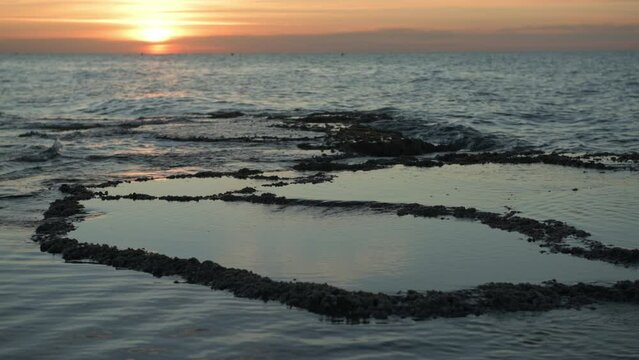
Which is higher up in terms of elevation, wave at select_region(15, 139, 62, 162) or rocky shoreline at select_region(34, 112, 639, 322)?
wave at select_region(15, 139, 62, 162)

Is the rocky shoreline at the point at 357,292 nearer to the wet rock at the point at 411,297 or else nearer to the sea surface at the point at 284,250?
the wet rock at the point at 411,297

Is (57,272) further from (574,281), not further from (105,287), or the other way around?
(574,281)

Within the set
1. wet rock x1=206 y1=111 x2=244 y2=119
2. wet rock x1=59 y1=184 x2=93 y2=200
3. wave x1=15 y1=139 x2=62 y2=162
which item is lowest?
wet rock x1=59 y1=184 x2=93 y2=200

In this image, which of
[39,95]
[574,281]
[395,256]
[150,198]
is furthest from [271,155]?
[39,95]

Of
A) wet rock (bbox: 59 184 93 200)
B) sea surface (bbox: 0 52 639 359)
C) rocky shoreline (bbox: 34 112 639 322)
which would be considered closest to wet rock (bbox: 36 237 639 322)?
rocky shoreline (bbox: 34 112 639 322)

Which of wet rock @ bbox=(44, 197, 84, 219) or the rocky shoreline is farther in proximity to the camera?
wet rock @ bbox=(44, 197, 84, 219)

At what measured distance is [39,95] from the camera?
60.0 meters

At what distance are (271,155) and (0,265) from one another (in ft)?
45.2

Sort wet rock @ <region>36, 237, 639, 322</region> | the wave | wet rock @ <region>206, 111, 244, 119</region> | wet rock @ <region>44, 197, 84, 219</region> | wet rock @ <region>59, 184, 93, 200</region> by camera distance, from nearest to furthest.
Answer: wet rock @ <region>36, 237, 639, 322</region>, wet rock @ <region>44, 197, 84, 219</region>, wet rock @ <region>59, 184, 93, 200</region>, the wave, wet rock @ <region>206, 111, 244, 119</region>

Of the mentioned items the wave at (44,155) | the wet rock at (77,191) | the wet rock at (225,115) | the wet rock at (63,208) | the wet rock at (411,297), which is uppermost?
the wet rock at (225,115)

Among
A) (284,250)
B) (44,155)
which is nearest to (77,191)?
(284,250)

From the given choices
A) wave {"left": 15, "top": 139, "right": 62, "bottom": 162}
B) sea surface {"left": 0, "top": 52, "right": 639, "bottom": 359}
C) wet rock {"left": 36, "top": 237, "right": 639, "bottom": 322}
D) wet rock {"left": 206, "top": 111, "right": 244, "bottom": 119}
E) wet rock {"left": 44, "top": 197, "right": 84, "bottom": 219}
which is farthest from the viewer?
wet rock {"left": 206, "top": 111, "right": 244, "bottom": 119}

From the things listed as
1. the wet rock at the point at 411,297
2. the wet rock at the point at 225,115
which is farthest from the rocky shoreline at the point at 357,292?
the wet rock at the point at 225,115

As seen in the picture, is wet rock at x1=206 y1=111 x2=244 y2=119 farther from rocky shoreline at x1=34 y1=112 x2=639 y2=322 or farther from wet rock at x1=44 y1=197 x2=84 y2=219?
wet rock at x1=44 y1=197 x2=84 y2=219
